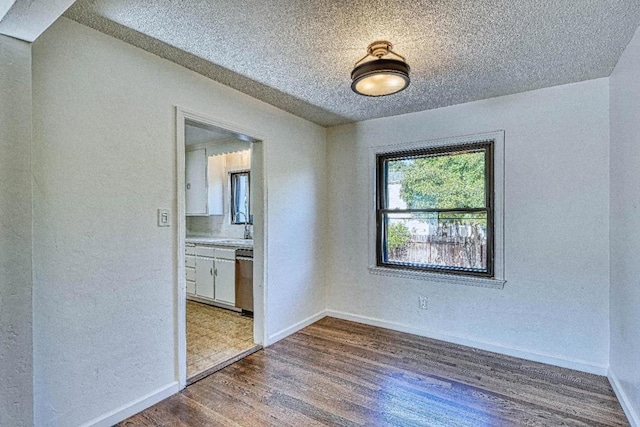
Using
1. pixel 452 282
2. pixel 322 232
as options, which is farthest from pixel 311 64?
pixel 452 282

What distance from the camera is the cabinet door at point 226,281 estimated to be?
4.11 m

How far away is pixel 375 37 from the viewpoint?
200 cm

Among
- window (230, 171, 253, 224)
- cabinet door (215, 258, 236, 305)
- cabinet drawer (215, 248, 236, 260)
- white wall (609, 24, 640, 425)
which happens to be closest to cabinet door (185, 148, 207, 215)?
window (230, 171, 253, 224)

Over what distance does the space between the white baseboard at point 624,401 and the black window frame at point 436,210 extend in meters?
1.05

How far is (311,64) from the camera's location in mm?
2371

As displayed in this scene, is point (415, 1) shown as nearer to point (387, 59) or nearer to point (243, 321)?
point (387, 59)

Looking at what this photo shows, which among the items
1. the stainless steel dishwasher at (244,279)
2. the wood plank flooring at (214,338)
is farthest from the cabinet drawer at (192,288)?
the stainless steel dishwasher at (244,279)

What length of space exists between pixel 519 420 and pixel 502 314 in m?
1.11

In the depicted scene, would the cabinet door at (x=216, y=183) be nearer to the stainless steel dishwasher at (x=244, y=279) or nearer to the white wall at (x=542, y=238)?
the stainless steel dishwasher at (x=244, y=279)

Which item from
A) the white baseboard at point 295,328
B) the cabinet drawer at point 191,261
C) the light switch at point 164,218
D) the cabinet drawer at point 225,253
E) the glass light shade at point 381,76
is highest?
the glass light shade at point 381,76

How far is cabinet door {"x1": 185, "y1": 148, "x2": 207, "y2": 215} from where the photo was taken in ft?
16.4

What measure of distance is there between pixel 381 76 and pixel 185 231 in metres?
1.71

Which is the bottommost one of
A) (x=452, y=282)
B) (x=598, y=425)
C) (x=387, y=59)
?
(x=598, y=425)

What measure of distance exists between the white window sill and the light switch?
2.24 m
